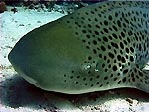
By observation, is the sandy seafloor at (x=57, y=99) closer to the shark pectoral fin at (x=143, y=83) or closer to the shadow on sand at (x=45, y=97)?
the shadow on sand at (x=45, y=97)

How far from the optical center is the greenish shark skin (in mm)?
2863

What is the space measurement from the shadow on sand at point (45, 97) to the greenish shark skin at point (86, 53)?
176mm

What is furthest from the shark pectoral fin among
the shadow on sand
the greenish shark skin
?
the shadow on sand

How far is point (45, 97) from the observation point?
10.3 feet

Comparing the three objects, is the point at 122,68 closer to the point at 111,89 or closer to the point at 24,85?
the point at 111,89

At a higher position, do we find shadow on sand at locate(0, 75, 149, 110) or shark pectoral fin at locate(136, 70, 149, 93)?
shark pectoral fin at locate(136, 70, 149, 93)

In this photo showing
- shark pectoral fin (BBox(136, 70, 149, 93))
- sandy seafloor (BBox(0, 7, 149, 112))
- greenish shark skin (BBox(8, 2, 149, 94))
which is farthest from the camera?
shark pectoral fin (BBox(136, 70, 149, 93))

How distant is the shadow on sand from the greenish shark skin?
176mm

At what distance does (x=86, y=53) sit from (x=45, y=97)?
2.14 feet

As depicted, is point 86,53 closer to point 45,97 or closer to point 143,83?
point 45,97

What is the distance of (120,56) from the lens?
3326 millimetres

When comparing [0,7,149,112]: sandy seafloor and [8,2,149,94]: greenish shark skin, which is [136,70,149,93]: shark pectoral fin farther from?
[0,7,149,112]: sandy seafloor

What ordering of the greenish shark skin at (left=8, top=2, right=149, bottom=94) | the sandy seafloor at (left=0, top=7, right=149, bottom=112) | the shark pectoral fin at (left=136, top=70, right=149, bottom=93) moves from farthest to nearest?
the shark pectoral fin at (left=136, top=70, right=149, bottom=93), the sandy seafloor at (left=0, top=7, right=149, bottom=112), the greenish shark skin at (left=8, top=2, right=149, bottom=94)

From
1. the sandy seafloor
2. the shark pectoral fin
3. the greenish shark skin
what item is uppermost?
the greenish shark skin
